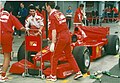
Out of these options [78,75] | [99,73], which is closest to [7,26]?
[78,75]

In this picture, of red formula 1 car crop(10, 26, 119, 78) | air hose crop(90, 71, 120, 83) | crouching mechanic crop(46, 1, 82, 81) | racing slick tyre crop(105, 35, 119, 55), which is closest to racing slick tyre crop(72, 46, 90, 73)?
red formula 1 car crop(10, 26, 119, 78)

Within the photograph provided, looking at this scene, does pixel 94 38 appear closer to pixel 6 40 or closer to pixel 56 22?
pixel 56 22

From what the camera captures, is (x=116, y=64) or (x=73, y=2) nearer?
(x=116, y=64)

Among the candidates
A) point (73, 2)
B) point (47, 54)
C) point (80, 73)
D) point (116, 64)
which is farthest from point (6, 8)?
point (73, 2)

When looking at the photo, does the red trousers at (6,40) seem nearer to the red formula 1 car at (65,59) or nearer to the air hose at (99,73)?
the red formula 1 car at (65,59)

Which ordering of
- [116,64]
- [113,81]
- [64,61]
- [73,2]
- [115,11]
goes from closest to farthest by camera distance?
[113,81] < [64,61] < [116,64] < [73,2] < [115,11]

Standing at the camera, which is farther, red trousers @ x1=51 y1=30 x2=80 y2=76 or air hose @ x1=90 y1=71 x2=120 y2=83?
air hose @ x1=90 y1=71 x2=120 y2=83

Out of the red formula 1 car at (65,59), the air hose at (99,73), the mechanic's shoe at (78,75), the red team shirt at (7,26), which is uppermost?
the red team shirt at (7,26)

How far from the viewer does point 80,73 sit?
872 cm

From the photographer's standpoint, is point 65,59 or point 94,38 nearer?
point 65,59

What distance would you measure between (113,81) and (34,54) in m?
2.44

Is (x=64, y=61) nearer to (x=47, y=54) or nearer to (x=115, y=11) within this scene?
(x=47, y=54)

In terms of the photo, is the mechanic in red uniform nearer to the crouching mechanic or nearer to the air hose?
the crouching mechanic

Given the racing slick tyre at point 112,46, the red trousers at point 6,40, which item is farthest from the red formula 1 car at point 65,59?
the red trousers at point 6,40
